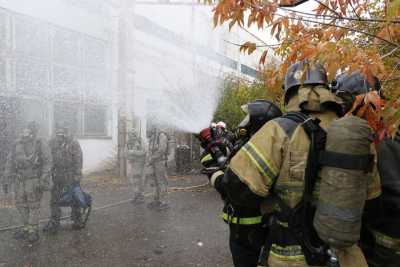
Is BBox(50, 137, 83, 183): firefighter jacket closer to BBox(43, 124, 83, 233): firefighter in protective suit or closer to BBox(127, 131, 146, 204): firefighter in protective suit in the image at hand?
BBox(43, 124, 83, 233): firefighter in protective suit

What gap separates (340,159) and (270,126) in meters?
0.42

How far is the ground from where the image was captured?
4.52m

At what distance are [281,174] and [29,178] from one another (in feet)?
14.0

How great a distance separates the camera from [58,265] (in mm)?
4312

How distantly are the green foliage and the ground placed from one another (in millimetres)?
3672

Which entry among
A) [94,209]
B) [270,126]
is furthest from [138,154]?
[270,126]

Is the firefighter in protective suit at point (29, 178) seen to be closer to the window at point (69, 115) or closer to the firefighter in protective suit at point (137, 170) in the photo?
the firefighter in protective suit at point (137, 170)

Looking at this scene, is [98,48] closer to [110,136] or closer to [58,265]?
[110,136]

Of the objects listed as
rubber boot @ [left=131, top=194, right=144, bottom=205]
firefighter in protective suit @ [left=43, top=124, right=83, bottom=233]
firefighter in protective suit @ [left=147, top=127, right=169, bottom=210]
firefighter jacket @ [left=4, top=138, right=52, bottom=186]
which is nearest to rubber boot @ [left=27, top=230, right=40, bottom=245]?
firefighter in protective suit @ [left=43, top=124, right=83, bottom=233]

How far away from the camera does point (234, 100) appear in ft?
36.3

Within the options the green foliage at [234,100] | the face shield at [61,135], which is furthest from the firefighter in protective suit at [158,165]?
the green foliage at [234,100]

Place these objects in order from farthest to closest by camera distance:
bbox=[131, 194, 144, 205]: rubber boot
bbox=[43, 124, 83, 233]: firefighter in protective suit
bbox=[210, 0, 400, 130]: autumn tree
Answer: bbox=[131, 194, 144, 205]: rubber boot → bbox=[43, 124, 83, 233]: firefighter in protective suit → bbox=[210, 0, 400, 130]: autumn tree

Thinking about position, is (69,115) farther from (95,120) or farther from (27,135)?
(27,135)

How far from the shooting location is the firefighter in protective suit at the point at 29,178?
5.15 metres
